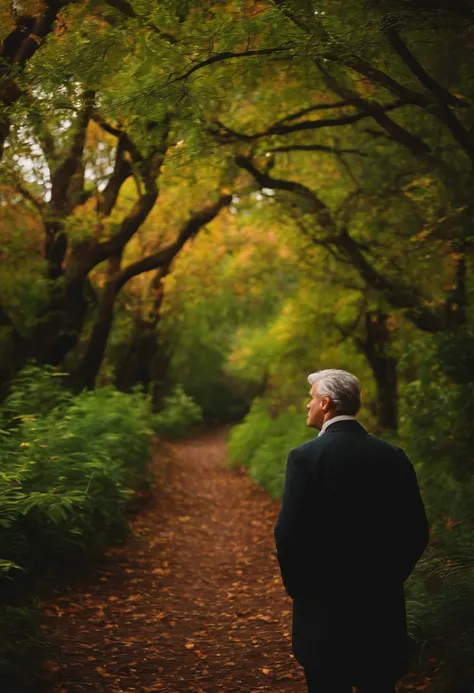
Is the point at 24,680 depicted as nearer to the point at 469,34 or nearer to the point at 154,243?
the point at 469,34

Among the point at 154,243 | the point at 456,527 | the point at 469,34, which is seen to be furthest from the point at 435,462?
the point at 154,243

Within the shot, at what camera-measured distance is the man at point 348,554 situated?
10.6ft

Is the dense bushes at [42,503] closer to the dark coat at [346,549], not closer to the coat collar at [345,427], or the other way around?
the dark coat at [346,549]

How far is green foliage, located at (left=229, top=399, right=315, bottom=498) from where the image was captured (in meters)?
14.9

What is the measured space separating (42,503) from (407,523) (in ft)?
12.7

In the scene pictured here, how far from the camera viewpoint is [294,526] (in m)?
3.23

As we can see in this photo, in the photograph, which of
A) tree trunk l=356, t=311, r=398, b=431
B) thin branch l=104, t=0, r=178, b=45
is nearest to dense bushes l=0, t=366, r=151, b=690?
thin branch l=104, t=0, r=178, b=45

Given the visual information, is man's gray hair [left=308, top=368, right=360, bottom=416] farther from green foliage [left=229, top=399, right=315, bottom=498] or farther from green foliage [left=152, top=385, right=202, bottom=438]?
green foliage [left=152, top=385, right=202, bottom=438]

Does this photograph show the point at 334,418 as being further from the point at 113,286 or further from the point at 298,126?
the point at 113,286

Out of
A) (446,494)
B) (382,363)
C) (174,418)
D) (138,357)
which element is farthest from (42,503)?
(174,418)

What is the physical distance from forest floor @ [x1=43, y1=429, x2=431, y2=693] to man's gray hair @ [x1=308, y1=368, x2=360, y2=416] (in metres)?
2.43

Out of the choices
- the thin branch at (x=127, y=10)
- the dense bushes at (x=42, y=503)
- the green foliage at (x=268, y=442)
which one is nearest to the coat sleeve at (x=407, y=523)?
the dense bushes at (x=42, y=503)

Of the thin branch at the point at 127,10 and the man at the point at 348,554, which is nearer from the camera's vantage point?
the man at the point at 348,554

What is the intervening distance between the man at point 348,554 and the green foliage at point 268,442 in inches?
400
